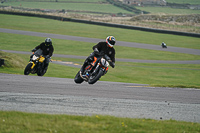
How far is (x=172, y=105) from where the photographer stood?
10398mm

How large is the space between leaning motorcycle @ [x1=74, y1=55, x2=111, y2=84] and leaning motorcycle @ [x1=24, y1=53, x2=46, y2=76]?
428 cm

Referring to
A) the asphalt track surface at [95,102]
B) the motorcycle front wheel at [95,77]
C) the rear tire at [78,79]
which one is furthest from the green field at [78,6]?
the asphalt track surface at [95,102]

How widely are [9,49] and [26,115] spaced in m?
26.2

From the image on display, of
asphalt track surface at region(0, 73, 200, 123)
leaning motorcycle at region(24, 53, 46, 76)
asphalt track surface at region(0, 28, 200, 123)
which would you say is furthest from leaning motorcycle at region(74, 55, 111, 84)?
leaning motorcycle at region(24, 53, 46, 76)

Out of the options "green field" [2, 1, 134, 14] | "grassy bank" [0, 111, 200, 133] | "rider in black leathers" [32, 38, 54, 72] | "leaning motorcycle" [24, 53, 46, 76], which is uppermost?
"green field" [2, 1, 134, 14]

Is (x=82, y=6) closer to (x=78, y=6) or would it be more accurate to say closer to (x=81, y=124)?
(x=78, y=6)

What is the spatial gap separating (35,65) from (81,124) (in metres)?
10.2

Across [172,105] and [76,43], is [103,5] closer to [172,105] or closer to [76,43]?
[76,43]

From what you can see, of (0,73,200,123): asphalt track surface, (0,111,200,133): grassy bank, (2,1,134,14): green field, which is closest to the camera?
(0,111,200,133): grassy bank

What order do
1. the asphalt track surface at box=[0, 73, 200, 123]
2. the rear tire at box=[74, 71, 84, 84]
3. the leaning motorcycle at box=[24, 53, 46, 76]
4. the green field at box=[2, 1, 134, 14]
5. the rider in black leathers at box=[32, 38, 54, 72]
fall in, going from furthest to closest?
the green field at box=[2, 1, 134, 14]
the rider in black leathers at box=[32, 38, 54, 72]
the leaning motorcycle at box=[24, 53, 46, 76]
the rear tire at box=[74, 71, 84, 84]
the asphalt track surface at box=[0, 73, 200, 123]

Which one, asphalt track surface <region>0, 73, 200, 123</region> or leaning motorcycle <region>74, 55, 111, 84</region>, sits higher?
leaning motorcycle <region>74, 55, 111, 84</region>

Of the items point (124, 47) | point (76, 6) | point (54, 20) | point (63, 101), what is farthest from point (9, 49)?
point (76, 6)

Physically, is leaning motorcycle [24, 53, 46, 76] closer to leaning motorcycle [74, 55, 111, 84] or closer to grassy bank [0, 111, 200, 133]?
leaning motorcycle [74, 55, 111, 84]

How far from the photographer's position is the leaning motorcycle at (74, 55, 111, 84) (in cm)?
1284
